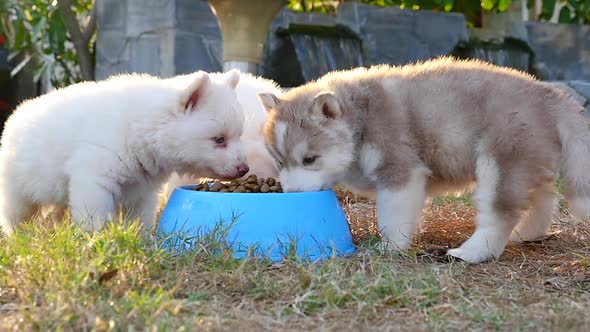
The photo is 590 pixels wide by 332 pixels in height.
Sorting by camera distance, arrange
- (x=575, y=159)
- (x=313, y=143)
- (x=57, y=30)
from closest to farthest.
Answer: (x=575, y=159) → (x=313, y=143) → (x=57, y=30)

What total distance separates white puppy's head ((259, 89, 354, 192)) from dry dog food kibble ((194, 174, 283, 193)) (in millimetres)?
160

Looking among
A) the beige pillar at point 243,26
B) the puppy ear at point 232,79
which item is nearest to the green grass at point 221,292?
the puppy ear at point 232,79

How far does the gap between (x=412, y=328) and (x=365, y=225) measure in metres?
2.13

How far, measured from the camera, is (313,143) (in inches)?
167

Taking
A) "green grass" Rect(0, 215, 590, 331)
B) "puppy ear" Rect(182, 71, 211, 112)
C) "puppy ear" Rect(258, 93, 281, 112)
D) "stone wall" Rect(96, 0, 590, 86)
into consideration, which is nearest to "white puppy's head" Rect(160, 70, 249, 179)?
"puppy ear" Rect(182, 71, 211, 112)

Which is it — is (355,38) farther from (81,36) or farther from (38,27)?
(38,27)

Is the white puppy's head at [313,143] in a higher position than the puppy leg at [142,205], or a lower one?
higher

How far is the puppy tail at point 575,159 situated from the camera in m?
3.96

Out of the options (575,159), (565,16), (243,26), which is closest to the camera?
(575,159)

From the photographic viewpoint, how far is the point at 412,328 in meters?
2.88

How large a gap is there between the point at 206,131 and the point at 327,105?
0.73 metres

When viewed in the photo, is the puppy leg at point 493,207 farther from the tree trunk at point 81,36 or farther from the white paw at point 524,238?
the tree trunk at point 81,36

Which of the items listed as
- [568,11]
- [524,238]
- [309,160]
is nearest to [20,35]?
[309,160]

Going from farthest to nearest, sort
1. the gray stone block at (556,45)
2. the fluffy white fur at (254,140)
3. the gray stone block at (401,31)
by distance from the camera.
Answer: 1. the gray stone block at (556,45)
2. the gray stone block at (401,31)
3. the fluffy white fur at (254,140)
